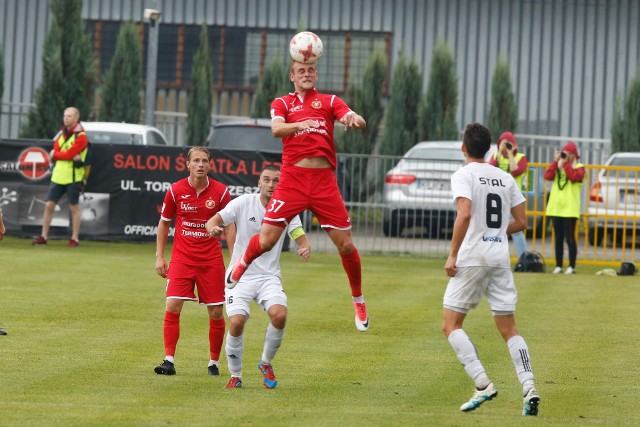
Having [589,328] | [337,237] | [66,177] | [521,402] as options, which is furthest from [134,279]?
[521,402]

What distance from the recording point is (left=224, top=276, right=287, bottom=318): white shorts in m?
10.9

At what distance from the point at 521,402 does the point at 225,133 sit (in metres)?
16.9

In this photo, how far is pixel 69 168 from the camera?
883 inches

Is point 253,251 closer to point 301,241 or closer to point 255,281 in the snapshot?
point 255,281

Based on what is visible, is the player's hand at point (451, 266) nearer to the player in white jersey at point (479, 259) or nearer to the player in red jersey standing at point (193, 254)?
the player in white jersey at point (479, 259)

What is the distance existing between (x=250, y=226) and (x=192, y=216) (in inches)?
21.7

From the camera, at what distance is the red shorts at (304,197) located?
10.9 metres

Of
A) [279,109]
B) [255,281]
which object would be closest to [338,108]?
[279,109]

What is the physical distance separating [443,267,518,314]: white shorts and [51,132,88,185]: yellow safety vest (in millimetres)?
13816

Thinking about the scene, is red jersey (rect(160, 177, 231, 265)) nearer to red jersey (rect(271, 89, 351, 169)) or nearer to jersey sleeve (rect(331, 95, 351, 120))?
red jersey (rect(271, 89, 351, 169))

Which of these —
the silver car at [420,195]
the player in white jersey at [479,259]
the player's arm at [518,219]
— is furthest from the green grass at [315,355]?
the silver car at [420,195]

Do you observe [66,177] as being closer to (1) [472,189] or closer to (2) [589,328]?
(2) [589,328]

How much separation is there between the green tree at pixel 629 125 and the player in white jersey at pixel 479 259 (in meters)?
24.0

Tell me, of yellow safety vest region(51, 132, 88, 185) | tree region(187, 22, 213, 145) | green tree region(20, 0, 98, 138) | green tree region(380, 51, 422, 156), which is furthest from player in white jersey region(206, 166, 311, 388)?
tree region(187, 22, 213, 145)
